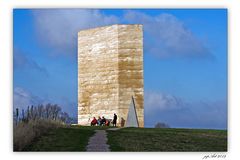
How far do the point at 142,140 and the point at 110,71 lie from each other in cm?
744

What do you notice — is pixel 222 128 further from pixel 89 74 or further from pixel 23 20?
pixel 89 74

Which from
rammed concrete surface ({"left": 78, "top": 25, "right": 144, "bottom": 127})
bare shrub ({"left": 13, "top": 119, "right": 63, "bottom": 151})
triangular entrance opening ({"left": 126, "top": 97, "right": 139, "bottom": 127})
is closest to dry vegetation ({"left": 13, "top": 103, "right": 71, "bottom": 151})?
bare shrub ({"left": 13, "top": 119, "right": 63, "bottom": 151})

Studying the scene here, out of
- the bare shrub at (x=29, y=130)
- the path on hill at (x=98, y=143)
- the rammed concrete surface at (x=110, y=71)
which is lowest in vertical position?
the path on hill at (x=98, y=143)

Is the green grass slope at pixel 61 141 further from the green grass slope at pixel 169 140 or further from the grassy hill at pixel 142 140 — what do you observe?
the green grass slope at pixel 169 140

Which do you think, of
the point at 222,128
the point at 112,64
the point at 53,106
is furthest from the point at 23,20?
the point at 112,64

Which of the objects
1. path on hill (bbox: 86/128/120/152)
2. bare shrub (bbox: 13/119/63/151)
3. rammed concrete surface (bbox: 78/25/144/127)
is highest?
rammed concrete surface (bbox: 78/25/144/127)

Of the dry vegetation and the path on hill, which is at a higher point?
the dry vegetation

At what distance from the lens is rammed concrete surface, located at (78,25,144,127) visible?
22.4 metres

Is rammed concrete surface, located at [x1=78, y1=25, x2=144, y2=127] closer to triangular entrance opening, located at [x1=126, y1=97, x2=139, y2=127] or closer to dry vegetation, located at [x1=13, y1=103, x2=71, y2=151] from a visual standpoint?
triangular entrance opening, located at [x1=126, y1=97, x2=139, y2=127]

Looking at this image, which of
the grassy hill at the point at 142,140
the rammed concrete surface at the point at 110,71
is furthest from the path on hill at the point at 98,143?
the rammed concrete surface at the point at 110,71

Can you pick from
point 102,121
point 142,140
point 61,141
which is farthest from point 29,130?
point 102,121

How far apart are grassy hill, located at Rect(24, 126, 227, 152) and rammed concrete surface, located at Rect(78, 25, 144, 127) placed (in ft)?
16.5

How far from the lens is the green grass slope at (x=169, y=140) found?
14484 mm
